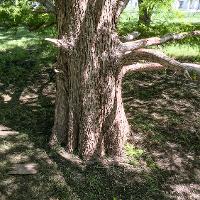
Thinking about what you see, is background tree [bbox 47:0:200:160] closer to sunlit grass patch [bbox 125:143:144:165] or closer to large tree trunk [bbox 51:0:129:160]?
large tree trunk [bbox 51:0:129:160]

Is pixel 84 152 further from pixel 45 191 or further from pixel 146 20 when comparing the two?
pixel 146 20

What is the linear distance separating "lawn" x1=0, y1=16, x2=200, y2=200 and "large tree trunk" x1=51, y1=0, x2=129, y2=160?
0.39m

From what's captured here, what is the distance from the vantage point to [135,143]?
645 cm

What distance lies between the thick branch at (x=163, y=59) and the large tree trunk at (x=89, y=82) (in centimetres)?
38

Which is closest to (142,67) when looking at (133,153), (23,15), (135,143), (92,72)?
(92,72)

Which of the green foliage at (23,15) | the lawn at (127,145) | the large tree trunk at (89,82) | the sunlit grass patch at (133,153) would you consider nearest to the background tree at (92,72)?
the large tree trunk at (89,82)

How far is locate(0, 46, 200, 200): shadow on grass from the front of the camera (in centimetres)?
536

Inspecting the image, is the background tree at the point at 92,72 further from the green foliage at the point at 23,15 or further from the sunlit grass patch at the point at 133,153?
the green foliage at the point at 23,15

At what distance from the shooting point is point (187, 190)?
557 centimetres

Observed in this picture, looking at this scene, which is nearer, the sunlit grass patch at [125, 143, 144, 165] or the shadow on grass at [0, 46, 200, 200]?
the shadow on grass at [0, 46, 200, 200]

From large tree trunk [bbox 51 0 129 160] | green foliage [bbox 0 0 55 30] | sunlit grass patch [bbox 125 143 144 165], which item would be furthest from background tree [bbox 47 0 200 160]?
green foliage [bbox 0 0 55 30]

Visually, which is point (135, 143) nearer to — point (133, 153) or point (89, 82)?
point (133, 153)

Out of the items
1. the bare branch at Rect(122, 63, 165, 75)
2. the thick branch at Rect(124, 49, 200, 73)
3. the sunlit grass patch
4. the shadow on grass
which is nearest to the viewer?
the thick branch at Rect(124, 49, 200, 73)

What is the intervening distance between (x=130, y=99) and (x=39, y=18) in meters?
5.84
